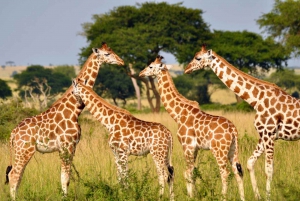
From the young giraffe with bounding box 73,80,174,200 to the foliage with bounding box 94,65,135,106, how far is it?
40641mm

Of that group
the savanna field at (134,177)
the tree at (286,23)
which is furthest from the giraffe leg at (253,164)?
the tree at (286,23)

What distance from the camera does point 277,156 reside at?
38.4 feet

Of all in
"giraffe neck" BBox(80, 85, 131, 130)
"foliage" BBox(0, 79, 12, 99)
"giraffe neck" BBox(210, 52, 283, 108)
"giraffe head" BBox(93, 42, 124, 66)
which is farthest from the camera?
"foliage" BBox(0, 79, 12, 99)

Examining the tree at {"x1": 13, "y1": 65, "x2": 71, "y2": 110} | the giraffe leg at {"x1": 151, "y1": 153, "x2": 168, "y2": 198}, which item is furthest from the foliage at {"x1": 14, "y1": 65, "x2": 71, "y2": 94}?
the giraffe leg at {"x1": 151, "y1": 153, "x2": 168, "y2": 198}

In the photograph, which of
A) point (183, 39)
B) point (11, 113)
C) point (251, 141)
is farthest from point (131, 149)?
point (183, 39)

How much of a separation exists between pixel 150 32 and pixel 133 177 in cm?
2988

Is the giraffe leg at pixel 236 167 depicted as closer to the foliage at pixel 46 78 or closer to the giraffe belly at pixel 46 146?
the giraffe belly at pixel 46 146

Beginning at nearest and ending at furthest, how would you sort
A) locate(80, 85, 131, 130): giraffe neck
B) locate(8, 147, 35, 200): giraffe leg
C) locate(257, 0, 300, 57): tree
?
1. locate(8, 147, 35, 200): giraffe leg
2. locate(80, 85, 131, 130): giraffe neck
3. locate(257, 0, 300, 57): tree

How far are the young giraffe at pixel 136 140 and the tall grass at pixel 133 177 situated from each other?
0.18 metres

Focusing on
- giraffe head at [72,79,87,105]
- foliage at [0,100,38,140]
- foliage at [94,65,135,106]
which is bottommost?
giraffe head at [72,79,87,105]

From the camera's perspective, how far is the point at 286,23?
3550 centimetres

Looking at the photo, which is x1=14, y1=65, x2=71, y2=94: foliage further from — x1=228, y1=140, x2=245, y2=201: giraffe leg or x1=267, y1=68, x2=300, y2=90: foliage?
x1=228, y1=140, x2=245, y2=201: giraffe leg

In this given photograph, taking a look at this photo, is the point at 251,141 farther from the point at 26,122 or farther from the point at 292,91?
the point at 292,91

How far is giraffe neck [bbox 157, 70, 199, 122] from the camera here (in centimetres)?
943
